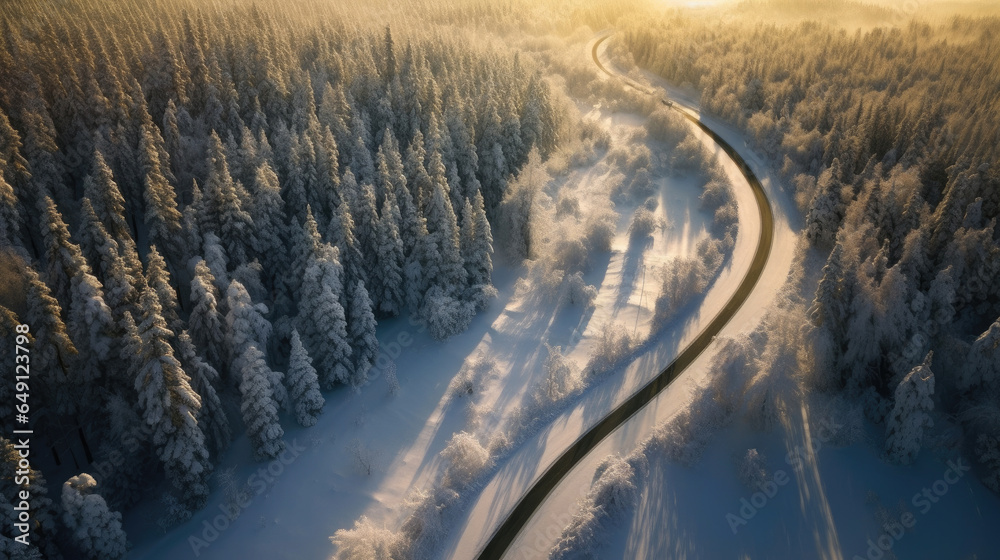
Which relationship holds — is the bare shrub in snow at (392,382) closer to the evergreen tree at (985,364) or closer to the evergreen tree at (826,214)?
the evergreen tree at (985,364)

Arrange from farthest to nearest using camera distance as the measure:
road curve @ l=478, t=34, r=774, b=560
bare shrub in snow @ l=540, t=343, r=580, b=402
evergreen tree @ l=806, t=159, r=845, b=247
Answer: evergreen tree @ l=806, t=159, r=845, b=247 < bare shrub in snow @ l=540, t=343, r=580, b=402 < road curve @ l=478, t=34, r=774, b=560

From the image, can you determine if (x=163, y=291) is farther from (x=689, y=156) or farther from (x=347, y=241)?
(x=689, y=156)

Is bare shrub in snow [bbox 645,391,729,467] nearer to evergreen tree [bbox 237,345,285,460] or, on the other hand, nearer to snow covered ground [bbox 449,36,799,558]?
snow covered ground [bbox 449,36,799,558]

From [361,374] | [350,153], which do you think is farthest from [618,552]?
[350,153]

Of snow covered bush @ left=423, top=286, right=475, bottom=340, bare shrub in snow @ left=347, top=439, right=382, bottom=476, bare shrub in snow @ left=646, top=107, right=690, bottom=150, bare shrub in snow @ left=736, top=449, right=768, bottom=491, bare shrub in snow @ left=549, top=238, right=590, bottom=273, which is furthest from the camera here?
bare shrub in snow @ left=646, top=107, right=690, bottom=150

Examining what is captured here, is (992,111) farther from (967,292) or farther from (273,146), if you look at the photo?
(273,146)

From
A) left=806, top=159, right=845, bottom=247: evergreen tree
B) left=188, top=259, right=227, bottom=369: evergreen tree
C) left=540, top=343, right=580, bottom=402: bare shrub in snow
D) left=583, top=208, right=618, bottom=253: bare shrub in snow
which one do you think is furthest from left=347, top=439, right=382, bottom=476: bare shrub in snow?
left=806, top=159, right=845, bottom=247: evergreen tree

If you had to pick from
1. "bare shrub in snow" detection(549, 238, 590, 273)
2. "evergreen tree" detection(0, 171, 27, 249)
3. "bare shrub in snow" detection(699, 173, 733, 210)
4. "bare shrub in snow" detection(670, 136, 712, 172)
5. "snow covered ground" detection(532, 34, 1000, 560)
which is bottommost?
→ "snow covered ground" detection(532, 34, 1000, 560)
